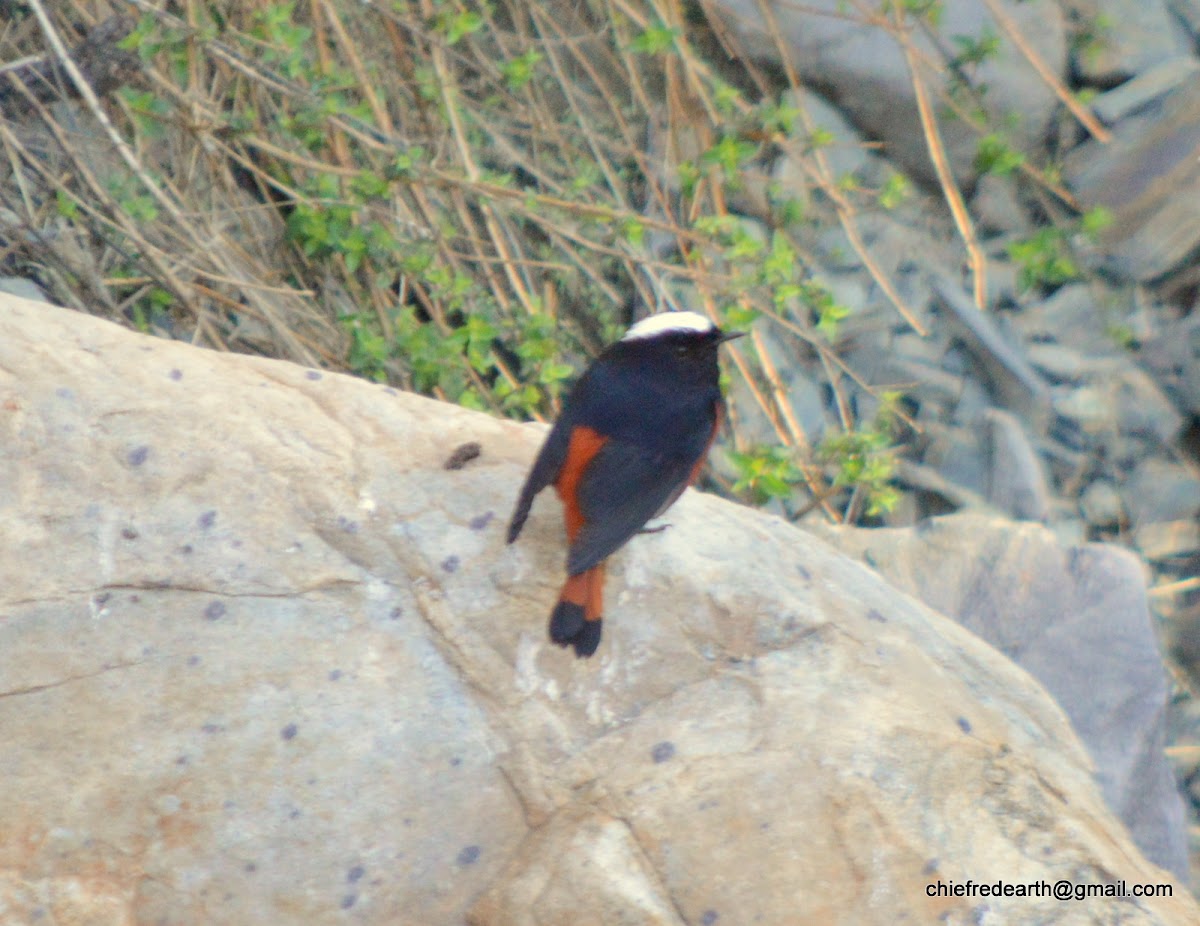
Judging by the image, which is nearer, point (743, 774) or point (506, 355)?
point (743, 774)

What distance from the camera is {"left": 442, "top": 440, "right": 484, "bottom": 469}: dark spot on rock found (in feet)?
8.35

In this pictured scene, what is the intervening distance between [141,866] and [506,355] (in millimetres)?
2860

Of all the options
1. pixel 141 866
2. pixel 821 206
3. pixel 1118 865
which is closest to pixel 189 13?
pixel 821 206

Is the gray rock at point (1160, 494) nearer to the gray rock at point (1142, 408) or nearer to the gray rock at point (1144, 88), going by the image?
the gray rock at point (1142, 408)

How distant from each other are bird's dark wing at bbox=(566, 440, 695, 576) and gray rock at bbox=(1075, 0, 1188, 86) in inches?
143

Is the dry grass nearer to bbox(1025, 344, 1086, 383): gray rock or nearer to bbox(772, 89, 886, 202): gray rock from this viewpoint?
bbox(772, 89, 886, 202): gray rock

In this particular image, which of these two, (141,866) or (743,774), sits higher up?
(141,866)

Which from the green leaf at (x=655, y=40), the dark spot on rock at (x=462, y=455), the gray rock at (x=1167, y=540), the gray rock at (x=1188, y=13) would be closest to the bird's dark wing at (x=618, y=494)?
the dark spot on rock at (x=462, y=455)

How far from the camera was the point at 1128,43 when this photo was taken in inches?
205

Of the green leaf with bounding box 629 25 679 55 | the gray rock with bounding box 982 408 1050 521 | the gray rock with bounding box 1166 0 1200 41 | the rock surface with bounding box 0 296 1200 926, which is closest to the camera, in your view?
the rock surface with bounding box 0 296 1200 926

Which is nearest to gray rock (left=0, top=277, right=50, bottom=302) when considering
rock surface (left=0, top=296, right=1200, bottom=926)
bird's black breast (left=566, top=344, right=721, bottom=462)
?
rock surface (left=0, top=296, right=1200, bottom=926)

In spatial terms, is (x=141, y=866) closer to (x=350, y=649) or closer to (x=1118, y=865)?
(x=350, y=649)

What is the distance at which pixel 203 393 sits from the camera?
96.3 inches

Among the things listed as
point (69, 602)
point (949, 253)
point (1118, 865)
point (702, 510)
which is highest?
point (69, 602)
